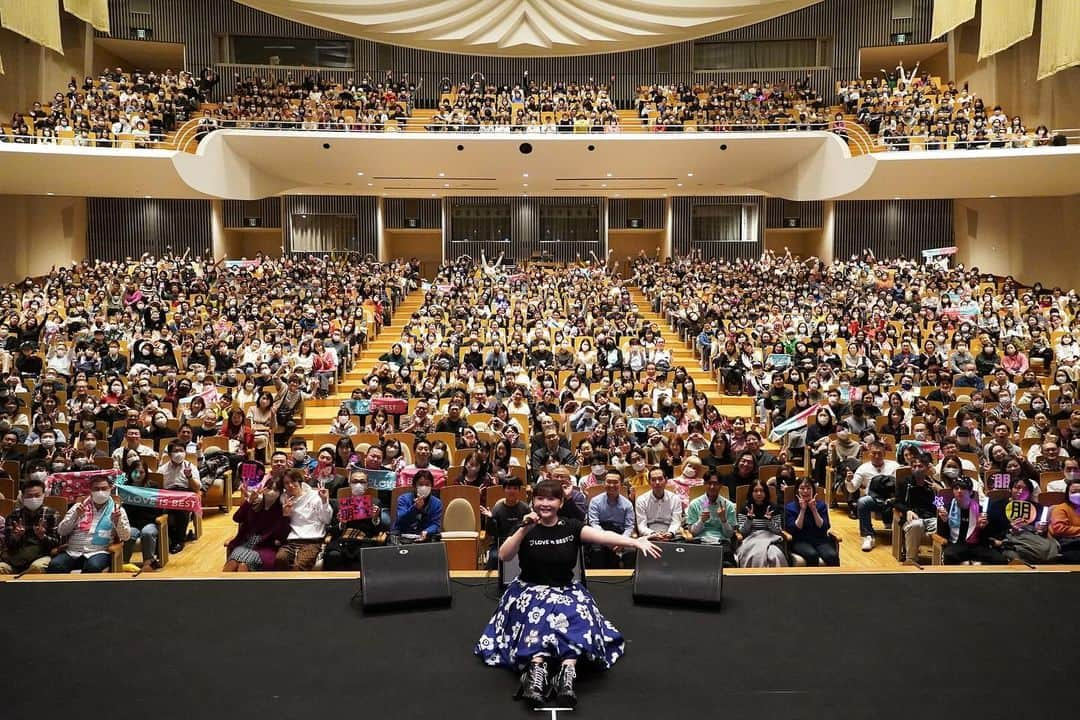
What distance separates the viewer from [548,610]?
3.31 metres

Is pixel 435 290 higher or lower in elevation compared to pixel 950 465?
higher

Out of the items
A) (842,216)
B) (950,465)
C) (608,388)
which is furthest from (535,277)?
(950,465)

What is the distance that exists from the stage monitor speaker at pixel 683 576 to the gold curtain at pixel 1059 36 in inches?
507

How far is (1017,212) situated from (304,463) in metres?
17.1

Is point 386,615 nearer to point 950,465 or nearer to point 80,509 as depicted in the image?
point 80,509

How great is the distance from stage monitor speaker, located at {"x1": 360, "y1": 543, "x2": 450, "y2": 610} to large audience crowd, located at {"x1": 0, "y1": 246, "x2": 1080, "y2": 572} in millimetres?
329

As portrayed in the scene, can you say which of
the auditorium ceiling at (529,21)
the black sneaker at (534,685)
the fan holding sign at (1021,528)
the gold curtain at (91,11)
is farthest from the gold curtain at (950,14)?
the black sneaker at (534,685)

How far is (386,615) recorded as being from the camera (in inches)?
158

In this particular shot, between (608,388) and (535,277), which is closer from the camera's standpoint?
(608,388)

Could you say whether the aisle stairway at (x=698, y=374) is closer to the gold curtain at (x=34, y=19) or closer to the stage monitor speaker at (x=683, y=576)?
the stage monitor speaker at (x=683, y=576)

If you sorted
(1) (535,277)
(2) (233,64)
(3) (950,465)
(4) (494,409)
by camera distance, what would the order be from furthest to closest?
(2) (233,64) < (1) (535,277) < (4) (494,409) < (3) (950,465)

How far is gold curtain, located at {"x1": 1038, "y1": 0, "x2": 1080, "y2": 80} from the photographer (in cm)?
1334

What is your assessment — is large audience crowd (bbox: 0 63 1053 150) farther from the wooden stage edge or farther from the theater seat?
the theater seat

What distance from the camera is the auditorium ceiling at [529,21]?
16.5 metres
